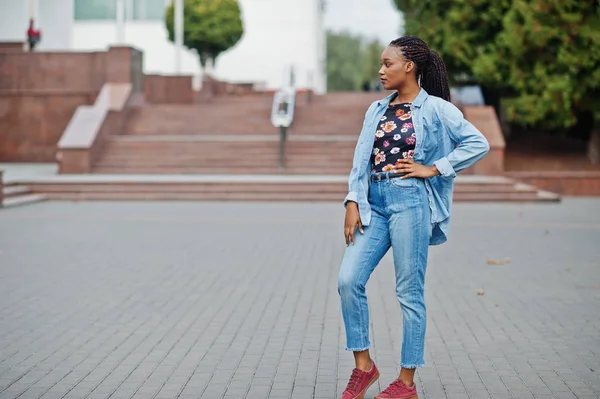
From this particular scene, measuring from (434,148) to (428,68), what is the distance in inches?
15.0

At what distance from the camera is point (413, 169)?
4648mm

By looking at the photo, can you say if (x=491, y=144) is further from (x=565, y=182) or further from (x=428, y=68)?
(x=428, y=68)

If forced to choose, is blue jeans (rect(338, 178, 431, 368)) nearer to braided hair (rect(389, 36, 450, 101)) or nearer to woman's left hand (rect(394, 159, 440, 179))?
woman's left hand (rect(394, 159, 440, 179))

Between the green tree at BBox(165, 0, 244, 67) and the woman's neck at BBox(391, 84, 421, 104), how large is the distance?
32.1 m

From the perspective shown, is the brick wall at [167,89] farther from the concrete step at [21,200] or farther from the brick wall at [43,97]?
the concrete step at [21,200]

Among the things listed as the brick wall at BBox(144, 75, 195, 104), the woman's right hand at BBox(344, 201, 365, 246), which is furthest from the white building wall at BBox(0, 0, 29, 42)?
the woman's right hand at BBox(344, 201, 365, 246)

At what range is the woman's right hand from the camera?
467 cm

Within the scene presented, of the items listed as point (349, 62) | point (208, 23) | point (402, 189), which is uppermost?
point (208, 23)

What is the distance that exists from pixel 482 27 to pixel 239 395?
20.4m

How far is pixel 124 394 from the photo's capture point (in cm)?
505

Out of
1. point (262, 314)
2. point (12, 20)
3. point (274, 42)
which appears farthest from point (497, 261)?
point (274, 42)

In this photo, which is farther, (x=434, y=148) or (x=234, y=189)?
(x=234, y=189)

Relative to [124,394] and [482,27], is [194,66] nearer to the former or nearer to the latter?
[482,27]

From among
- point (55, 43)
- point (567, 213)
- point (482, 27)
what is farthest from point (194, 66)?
point (567, 213)
